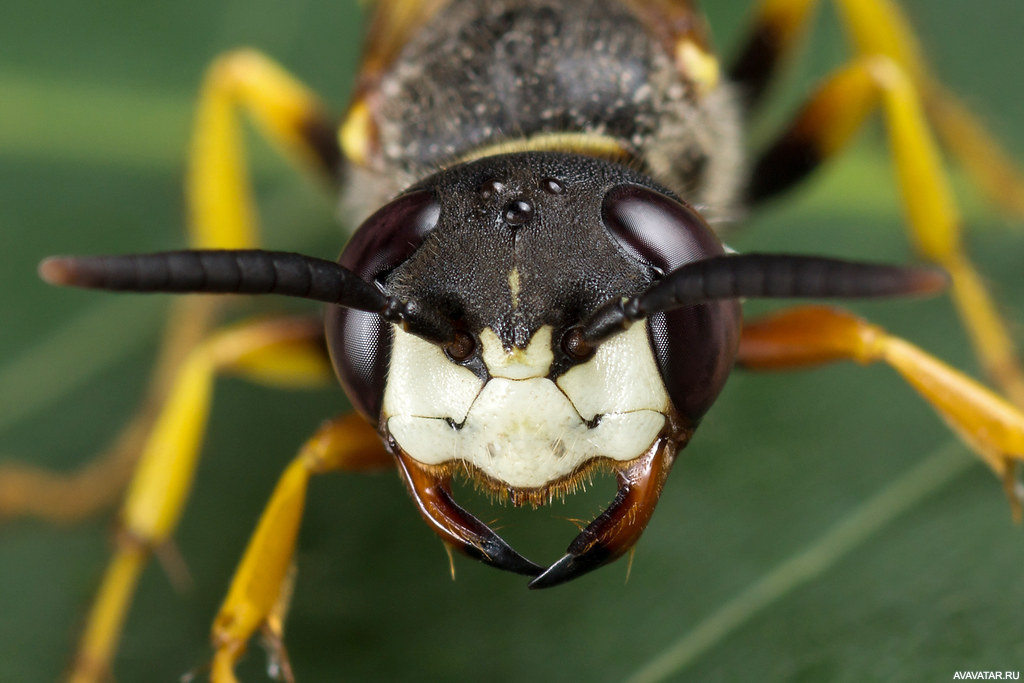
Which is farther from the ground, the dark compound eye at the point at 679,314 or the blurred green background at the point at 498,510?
the dark compound eye at the point at 679,314

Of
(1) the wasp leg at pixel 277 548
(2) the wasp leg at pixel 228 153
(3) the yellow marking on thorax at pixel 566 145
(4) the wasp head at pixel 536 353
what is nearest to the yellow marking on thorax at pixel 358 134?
(3) the yellow marking on thorax at pixel 566 145

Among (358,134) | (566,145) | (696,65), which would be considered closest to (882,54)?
(696,65)

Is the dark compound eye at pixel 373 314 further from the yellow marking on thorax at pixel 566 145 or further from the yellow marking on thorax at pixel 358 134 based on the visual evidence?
the yellow marking on thorax at pixel 358 134

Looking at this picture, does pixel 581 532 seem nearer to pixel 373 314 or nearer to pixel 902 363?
pixel 373 314

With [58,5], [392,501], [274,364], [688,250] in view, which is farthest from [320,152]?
[688,250]

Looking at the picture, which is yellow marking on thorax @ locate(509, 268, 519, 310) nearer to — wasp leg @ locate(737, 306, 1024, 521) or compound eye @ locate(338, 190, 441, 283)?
compound eye @ locate(338, 190, 441, 283)
